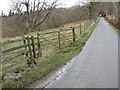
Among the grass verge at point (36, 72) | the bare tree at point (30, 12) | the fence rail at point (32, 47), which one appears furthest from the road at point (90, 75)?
the bare tree at point (30, 12)

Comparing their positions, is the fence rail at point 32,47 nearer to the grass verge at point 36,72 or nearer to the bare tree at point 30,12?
the grass verge at point 36,72

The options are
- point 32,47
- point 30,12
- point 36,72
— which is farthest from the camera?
point 30,12

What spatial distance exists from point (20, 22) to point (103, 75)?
44934 millimetres

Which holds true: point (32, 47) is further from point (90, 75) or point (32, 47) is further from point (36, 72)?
point (90, 75)

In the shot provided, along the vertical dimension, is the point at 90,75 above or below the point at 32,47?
below

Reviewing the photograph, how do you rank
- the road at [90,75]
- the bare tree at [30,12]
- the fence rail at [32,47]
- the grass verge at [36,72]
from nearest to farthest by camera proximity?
1. the road at [90,75]
2. the grass verge at [36,72]
3. the fence rail at [32,47]
4. the bare tree at [30,12]

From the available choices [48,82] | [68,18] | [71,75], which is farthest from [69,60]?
[68,18]

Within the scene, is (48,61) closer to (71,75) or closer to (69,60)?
(69,60)

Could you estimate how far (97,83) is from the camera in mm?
8117

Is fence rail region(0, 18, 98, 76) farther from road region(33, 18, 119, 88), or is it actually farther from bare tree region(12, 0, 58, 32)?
bare tree region(12, 0, 58, 32)

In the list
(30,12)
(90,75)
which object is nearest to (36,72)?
(90,75)

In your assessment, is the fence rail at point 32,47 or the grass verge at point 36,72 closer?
the grass verge at point 36,72

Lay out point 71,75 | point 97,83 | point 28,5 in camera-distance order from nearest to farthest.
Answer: point 97,83, point 71,75, point 28,5

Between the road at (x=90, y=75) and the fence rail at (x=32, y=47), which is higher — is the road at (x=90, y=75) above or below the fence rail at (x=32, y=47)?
below
